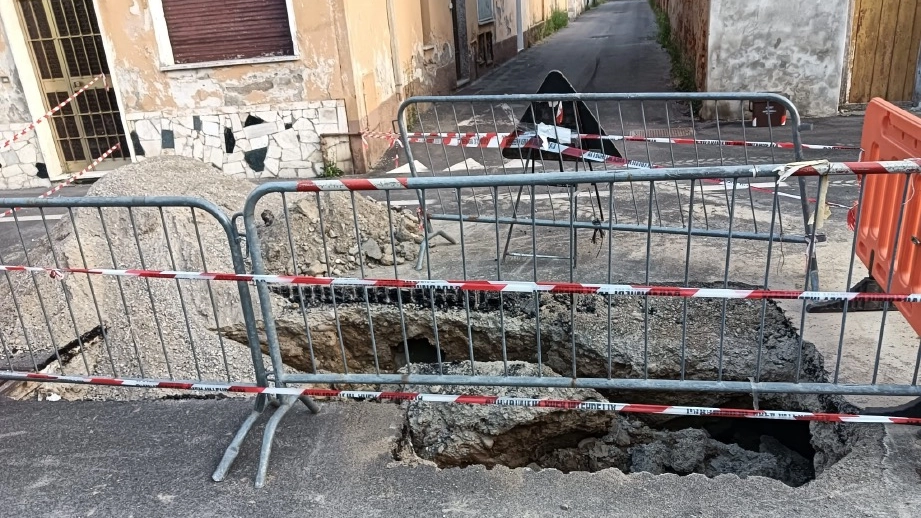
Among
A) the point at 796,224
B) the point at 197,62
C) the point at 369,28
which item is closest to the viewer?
the point at 796,224

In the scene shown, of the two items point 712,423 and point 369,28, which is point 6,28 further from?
point 712,423

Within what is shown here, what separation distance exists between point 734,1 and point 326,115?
7.08 meters

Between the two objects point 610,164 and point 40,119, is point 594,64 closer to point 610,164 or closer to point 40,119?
point 610,164

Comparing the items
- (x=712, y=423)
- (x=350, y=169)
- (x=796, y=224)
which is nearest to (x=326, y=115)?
(x=350, y=169)

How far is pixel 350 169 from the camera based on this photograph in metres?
10.1

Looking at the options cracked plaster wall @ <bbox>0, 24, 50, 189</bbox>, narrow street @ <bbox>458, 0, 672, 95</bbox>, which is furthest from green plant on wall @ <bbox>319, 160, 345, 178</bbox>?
narrow street @ <bbox>458, 0, 672, 95</bbox>

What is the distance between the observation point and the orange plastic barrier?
3.34 m

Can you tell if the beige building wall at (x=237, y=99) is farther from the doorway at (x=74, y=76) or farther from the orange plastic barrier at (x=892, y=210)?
the orange plastic barrier at (x=892, y=210)

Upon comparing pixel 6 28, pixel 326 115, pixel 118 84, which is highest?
pixel 6 28

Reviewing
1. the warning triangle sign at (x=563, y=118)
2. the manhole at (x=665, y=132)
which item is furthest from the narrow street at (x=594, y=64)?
the warning triangle sign at (x=563, y=118)

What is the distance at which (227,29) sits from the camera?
31.1 feet

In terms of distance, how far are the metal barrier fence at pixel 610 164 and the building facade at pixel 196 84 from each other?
1.68 metres

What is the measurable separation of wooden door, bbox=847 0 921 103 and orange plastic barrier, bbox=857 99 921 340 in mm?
8606

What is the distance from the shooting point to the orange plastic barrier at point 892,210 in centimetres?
334
